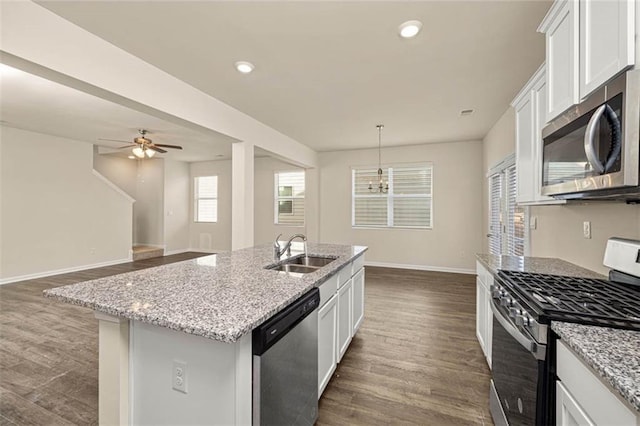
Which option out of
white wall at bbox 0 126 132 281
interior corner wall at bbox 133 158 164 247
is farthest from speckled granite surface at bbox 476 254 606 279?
interior corner wall at bbox 133 158 164 247

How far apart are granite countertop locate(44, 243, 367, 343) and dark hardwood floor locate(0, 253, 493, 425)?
0.96 meters

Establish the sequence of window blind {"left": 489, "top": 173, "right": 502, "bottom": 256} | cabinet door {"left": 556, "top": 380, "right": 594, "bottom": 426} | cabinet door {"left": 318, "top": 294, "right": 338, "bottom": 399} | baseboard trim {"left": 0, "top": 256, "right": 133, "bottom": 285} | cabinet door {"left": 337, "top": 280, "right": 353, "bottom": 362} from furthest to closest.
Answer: baseboard trim {"left": 0, "top": 256, "right": 133, "bottom": 285}
window blind {"left": 489, "top": 173, "right": 502, "bottom": 256}
cabinet door {"left": 337, "top": 280, "right": 353, "bottom": 362}
cabinet door {"left": 318, "top": 294, "right": 338, "bottom": 399}
cabinet door {"left": 556, "top": 380, "right": 594, "bottom": 426}

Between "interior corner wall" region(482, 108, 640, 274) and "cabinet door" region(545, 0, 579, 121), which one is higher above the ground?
"cabinet door" region(545, 0, 579, 121)

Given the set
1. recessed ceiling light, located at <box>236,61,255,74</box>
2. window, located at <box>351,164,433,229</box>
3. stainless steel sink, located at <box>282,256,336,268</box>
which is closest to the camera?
stainless steel sink, located at <box>282,256,336,268</box>

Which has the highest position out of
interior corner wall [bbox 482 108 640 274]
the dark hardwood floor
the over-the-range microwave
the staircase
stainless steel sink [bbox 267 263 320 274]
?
the over-the-range microwave

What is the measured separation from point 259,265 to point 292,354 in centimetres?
87

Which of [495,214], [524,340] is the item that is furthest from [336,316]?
[495,214]

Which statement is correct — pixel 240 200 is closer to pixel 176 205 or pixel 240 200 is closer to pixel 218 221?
pixel 218 221

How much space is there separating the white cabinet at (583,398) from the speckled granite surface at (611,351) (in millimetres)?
44

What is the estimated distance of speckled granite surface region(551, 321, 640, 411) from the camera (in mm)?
731

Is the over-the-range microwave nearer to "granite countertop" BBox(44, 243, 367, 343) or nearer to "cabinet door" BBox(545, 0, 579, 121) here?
"cabinet door" BBox(545, 0, 579, 121)

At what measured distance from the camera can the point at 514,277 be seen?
5.50ft

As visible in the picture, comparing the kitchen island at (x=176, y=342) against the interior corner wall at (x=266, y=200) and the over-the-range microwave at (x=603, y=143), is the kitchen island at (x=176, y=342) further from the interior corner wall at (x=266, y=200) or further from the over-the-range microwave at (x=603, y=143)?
the interior corner wall at (x=266, y=200)

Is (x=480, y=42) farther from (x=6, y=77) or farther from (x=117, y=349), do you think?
(x=6, y=77)
